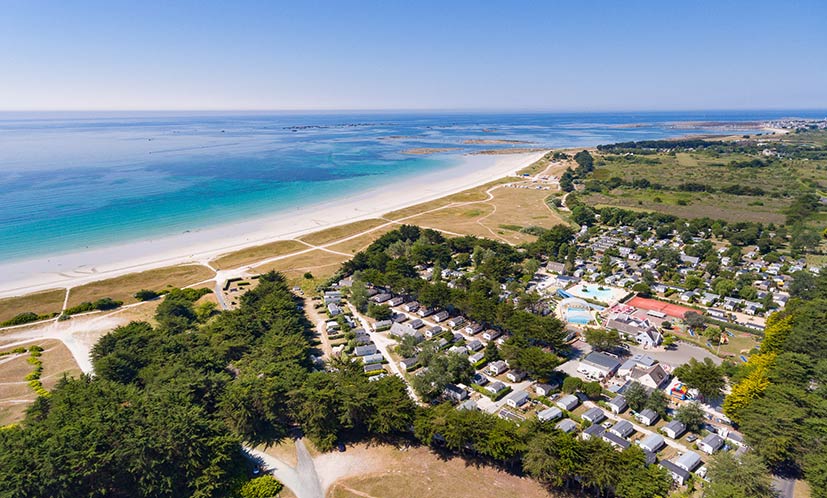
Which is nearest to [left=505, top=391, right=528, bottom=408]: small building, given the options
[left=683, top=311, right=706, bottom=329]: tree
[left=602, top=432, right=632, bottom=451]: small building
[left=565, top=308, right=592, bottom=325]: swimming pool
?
[left=602, top=432, right=632, bottom=451]: small building

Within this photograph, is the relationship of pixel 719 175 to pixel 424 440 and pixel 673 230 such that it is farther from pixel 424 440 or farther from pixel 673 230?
pixel 424 440

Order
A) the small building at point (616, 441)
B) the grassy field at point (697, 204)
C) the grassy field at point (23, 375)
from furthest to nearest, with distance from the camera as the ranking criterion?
1. the grassy field at point (697, 204)
2. the grassy field at point (23, 375)
3. the small building at point (616, 441)

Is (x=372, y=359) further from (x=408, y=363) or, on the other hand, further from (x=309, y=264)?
(x=309, y=264)

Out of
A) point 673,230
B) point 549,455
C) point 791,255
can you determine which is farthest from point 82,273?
point 791,255

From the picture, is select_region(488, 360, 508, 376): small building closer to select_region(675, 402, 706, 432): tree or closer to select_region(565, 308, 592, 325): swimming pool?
select_region(565, 308, 592, 325): swimming pool

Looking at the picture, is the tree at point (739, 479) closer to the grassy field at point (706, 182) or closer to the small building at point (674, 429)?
the small building at point (674, 429)

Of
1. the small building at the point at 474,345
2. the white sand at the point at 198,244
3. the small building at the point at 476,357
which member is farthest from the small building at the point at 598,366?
the white sand at the point at 198,244

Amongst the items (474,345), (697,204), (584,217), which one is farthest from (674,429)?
(697,204)
